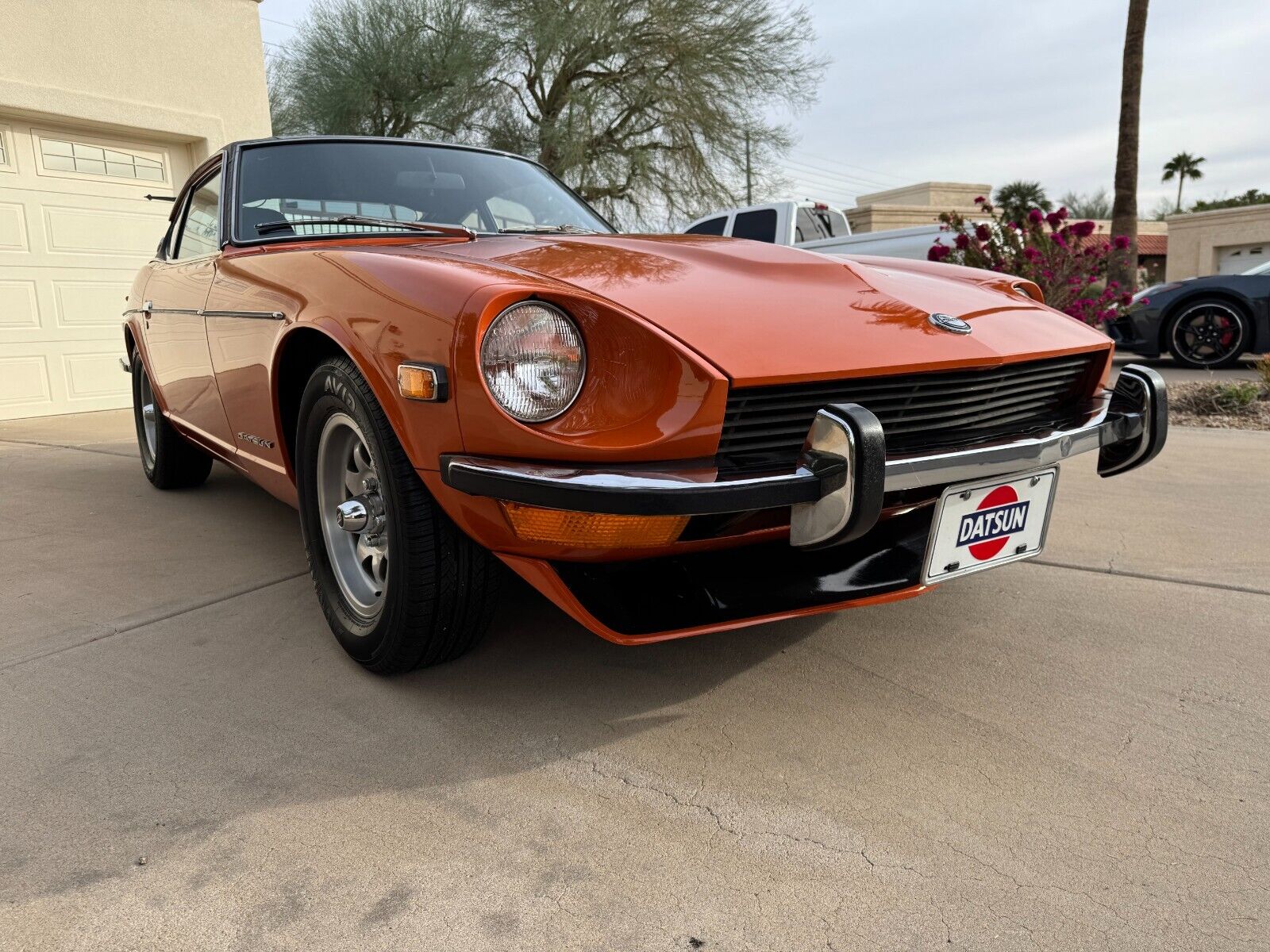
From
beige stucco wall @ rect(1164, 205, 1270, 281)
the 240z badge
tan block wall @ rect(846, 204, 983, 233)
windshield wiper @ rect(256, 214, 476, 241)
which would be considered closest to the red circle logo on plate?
windshield wiper @ rect(256, 214, 476, 241)

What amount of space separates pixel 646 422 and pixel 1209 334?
27.1 ft

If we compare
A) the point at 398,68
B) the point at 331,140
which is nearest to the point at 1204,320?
the point at 331,140

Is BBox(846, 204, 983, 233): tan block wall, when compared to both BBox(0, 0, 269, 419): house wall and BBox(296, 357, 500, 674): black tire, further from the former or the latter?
BBox(296, 357, 500, 674): black tire

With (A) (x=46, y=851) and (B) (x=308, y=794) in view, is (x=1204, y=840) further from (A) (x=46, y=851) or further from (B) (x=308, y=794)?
(A) (x=46, y=851)

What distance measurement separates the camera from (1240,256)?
21.8m

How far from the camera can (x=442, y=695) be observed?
2150 millimetres

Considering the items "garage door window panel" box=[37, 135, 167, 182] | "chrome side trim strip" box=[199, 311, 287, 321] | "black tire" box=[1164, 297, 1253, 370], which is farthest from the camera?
"black tire" box=[1164, 297, 1253, 370]

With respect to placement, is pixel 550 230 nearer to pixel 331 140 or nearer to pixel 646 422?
pixel 331 140

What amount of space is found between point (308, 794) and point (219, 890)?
28cm

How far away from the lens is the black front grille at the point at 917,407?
70.5 inches

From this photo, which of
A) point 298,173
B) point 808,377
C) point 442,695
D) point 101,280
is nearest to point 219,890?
point 442,695

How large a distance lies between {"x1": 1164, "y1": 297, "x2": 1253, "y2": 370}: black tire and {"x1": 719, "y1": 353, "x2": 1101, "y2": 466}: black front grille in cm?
705

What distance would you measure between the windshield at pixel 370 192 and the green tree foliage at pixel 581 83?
14003mm

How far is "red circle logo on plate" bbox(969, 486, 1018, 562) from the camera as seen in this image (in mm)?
2012
